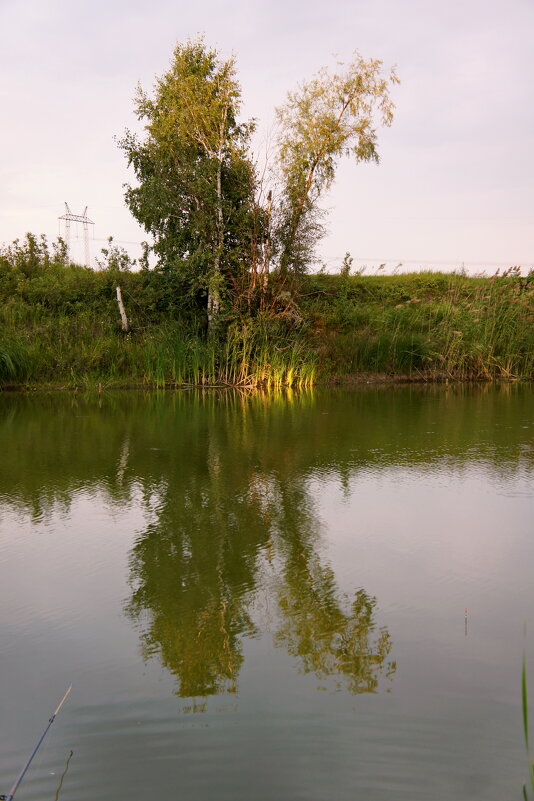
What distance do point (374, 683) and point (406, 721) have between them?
26cm

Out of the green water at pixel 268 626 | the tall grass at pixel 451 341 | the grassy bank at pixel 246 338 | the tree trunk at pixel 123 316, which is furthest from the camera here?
the tree trunk at pixel 123 316

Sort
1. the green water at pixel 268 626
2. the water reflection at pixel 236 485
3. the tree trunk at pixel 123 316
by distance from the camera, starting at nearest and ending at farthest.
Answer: the green water at pixel 268 626 < the water reflection at pixel 236 485 < the tree trunk at pixel 123 316

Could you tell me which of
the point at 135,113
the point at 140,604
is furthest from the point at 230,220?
the point at 140,604

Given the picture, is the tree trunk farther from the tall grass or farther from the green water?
the green water

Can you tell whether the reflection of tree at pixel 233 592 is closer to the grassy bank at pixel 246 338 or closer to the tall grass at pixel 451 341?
the grassy bank at pixel 246 338

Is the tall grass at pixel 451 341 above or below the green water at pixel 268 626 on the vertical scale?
above

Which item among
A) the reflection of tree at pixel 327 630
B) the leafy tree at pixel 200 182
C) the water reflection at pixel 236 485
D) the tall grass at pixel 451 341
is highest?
the leafy tree at pixel 200 182

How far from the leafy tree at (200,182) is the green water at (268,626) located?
1099 centimetres

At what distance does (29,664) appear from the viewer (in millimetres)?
2787

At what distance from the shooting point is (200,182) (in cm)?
1706

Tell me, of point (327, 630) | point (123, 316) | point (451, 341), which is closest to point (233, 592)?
point (327, 630)

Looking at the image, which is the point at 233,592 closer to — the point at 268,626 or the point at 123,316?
the point at 268,626

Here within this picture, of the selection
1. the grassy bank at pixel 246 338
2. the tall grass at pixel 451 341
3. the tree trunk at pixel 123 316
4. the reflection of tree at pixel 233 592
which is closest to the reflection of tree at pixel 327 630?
the reflection of tree at pixel 233 592

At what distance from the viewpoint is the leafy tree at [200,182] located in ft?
56.7
